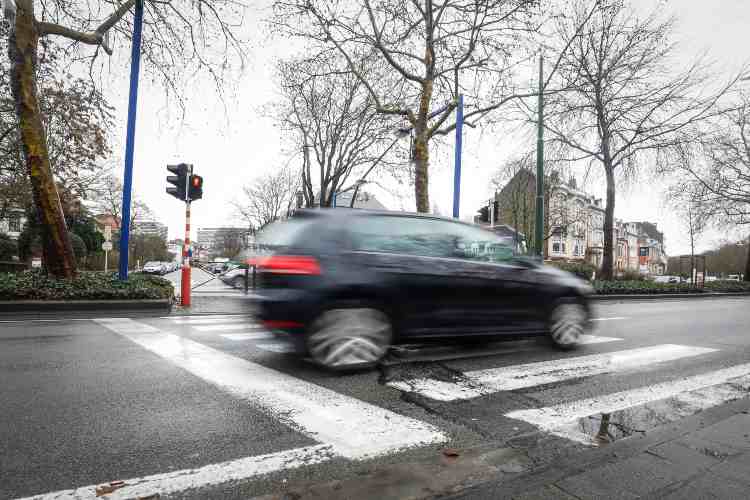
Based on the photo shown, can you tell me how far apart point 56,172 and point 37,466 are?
24.4 metres

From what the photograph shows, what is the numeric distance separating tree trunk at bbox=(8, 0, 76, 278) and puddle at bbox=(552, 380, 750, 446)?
11.0 metres

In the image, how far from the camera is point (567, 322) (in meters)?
5.70

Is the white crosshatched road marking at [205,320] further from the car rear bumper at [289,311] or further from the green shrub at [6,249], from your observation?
the green shrub at [6,249]

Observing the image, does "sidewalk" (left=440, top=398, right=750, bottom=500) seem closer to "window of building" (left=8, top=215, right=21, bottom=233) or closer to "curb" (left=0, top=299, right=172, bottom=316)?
"curb" (left=0, top=299, right=172, bottom=316)

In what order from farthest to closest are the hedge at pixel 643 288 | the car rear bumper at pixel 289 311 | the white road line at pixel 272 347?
the hedge at pixel 643 288, the white road line at pixel 272 347, the car rear bumper at pixel 289 311

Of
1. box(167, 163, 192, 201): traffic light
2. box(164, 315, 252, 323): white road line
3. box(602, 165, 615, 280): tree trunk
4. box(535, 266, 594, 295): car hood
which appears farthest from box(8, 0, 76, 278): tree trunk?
box(602, 165, 615, 280): tree trunk

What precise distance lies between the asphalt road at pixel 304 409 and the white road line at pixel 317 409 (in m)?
0.02

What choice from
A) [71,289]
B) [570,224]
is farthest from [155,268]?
[570,224]

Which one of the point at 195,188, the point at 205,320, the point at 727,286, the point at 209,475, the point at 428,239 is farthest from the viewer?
the point at 727,286

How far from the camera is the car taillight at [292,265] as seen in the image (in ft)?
13.6

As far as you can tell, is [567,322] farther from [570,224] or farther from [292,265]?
[570,224]

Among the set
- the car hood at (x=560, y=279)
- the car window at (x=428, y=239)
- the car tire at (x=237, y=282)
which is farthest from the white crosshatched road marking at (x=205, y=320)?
the car tire at (x=237, y=282)

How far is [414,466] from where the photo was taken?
7.73 ft

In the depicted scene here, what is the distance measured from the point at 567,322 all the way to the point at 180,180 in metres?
8.87
